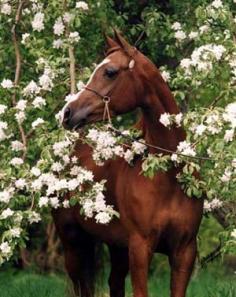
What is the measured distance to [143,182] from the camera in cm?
894

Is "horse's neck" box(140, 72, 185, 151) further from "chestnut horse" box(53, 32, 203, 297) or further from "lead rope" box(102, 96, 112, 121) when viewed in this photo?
"lead rope" box(102, 96, 112, 121)

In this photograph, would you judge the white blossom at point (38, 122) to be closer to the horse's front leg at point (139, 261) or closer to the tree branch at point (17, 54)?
the tree branch at point (17, 54)

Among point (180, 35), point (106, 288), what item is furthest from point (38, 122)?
point (106, 288)

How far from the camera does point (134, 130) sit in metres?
9.06

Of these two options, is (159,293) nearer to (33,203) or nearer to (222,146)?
(33,203)

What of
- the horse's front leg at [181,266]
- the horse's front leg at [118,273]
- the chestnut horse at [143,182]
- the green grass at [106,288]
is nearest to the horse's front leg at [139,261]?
the chestnut horse at [143,182]

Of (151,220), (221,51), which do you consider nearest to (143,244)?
(151,220)

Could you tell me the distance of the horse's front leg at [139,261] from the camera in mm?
8828

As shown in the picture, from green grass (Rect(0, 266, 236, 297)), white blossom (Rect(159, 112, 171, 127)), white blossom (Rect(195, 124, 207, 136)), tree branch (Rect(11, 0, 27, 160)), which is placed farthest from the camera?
green grass (Rect(0, 266, 236, 297))

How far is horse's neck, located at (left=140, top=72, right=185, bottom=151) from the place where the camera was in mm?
8789

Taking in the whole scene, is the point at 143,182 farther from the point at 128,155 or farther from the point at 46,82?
the point at 46,82

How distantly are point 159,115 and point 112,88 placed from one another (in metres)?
0.45

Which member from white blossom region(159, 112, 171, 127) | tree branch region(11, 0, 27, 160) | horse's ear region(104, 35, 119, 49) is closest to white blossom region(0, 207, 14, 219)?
tree branch region(11, 0, 27, 160)

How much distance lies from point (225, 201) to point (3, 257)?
1839 mm
